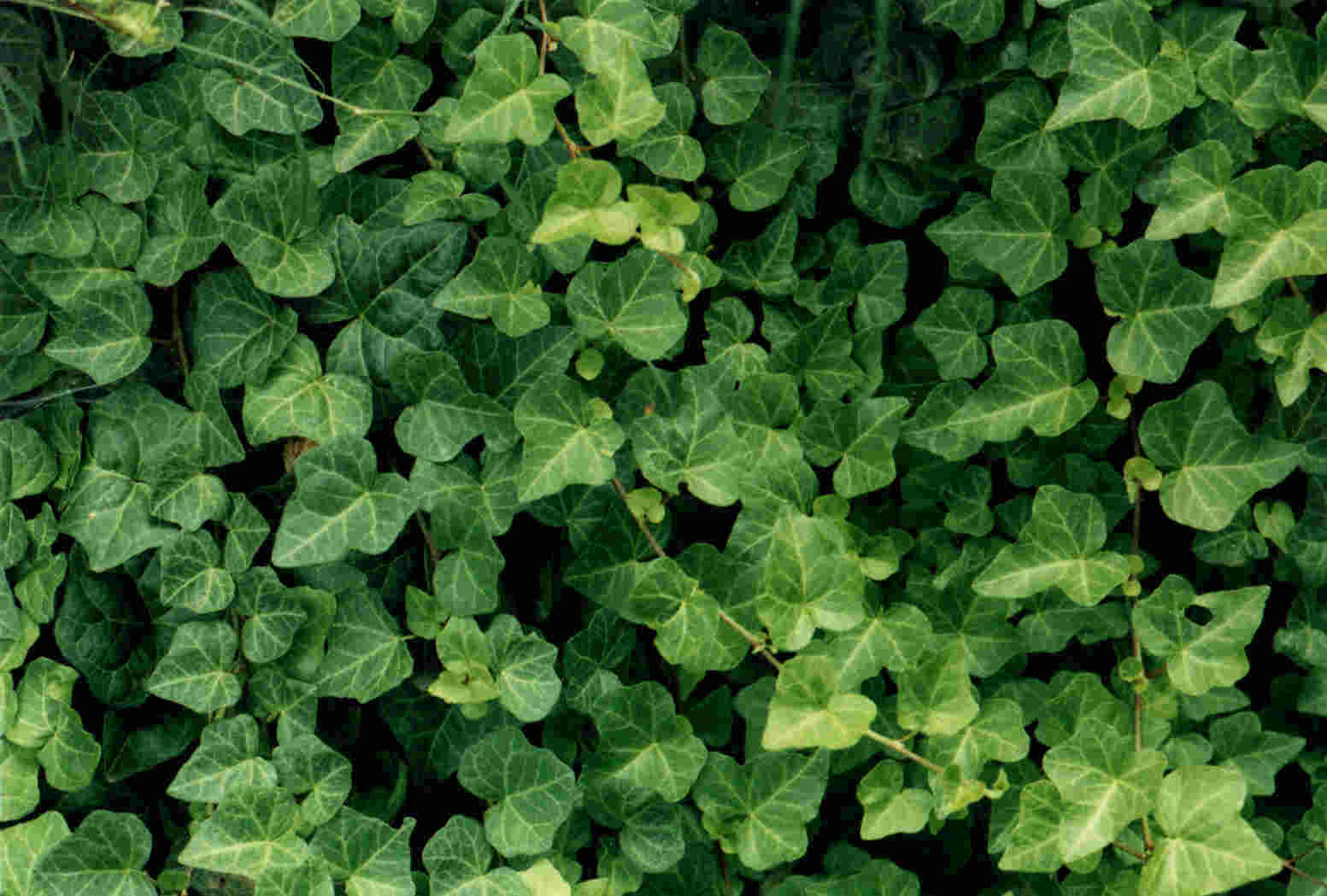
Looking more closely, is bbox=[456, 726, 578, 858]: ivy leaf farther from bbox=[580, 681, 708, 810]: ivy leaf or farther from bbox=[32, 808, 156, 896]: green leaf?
bbox=[32, 808, 156, 896]: green leaf

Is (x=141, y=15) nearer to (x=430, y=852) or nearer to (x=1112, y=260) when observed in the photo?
(x=430, y=852)

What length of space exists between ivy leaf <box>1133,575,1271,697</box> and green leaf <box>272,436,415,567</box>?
2.49 feet

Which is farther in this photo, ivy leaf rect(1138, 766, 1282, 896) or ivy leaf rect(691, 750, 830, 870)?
ivy leaf rect(691, 750, 830, 870)

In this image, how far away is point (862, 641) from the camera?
4.32 ft

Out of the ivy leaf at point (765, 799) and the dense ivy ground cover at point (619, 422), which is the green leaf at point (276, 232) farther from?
the ivy leaf at point (765, 799)

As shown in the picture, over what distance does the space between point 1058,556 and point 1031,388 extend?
6.8 inches

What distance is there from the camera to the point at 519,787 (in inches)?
51.4

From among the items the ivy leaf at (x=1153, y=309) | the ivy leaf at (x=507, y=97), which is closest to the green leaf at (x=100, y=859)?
the ivy leaf at (x=507, y=97)

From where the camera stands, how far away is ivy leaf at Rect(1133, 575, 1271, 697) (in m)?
1.30

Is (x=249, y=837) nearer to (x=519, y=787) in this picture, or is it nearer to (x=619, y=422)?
(x=519, y=787)

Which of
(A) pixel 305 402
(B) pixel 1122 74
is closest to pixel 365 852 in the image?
(A) pixel 305 402

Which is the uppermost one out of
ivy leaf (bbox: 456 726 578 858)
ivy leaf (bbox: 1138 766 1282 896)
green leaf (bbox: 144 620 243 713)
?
ivy leaf (bbox: 1138 766 1282 896)

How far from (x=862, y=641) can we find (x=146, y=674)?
75 cm

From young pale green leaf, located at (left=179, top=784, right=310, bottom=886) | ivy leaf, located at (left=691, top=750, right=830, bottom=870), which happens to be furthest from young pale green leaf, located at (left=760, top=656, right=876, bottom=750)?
young pale green leaf, located at (left=179, top=784, right=310, bottom=886)
